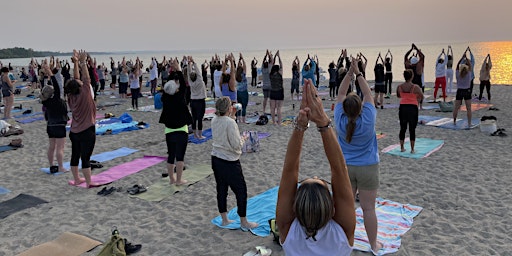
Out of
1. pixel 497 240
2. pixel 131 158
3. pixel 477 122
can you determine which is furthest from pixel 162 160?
pixel 477 122

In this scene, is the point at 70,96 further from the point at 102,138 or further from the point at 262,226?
the point at 102,138

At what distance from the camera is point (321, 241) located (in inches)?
75.8

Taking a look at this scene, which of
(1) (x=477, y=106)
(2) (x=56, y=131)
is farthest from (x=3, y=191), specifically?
(1) (x=477, y=106)

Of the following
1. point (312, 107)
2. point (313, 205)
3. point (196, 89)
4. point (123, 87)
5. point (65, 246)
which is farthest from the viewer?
point (123, 87)

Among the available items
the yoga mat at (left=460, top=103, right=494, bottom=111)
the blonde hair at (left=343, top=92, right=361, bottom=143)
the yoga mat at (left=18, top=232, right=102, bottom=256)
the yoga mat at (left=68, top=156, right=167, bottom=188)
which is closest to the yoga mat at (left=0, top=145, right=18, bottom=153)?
the yoga mat at (left=68, top=156, right=167, bottom=188)

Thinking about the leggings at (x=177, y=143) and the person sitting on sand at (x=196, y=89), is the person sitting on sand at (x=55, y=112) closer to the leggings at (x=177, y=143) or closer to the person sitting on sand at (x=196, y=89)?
the leggings at (x=177, y=143)

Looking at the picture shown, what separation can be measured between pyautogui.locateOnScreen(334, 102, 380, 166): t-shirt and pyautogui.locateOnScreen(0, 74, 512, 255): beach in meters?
1.28

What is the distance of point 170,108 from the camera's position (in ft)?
19.7

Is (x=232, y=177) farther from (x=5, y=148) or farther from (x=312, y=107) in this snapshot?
(x=5, y=148)

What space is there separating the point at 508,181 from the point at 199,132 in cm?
721

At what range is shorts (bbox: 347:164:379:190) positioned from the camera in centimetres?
373

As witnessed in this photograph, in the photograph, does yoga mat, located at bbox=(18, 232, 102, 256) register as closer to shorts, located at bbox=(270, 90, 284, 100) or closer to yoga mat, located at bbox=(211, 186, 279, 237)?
yoga mat, located at bbox=(211, 186, 279, 237)

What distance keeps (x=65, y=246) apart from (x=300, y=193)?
3.93m

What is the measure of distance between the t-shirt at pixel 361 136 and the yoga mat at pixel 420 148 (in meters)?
4.58
